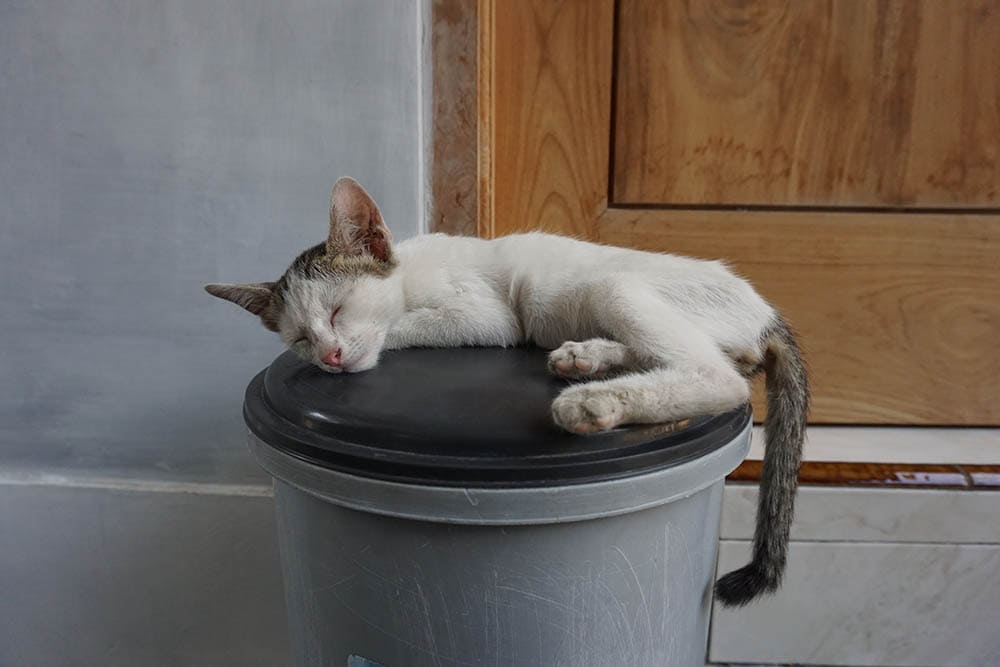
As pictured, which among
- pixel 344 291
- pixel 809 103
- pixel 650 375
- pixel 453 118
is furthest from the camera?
pixel 809 103

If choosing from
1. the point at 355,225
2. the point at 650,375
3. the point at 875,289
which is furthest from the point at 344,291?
the point at 875,289

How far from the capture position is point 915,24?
116cm

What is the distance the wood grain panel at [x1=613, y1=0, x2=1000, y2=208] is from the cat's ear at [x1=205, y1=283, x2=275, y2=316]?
639 millimetres

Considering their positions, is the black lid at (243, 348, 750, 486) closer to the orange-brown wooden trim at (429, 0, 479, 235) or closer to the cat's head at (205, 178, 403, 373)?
the cat's head at (205, 178, 403, 373)

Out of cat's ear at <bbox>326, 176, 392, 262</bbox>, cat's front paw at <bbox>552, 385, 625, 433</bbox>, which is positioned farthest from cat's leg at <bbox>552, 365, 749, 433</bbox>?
cat's ear at <bbox>326, 176, 392, 262</bbox>

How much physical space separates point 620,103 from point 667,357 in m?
0.64

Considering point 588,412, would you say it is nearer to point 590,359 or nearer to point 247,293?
point 590,359

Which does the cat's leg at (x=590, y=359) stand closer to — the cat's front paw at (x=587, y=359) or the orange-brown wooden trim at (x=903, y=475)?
the cat's front paw at (x=587, y=359)

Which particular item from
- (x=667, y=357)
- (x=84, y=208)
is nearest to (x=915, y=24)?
(x=667, y=357)

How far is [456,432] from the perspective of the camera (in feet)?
1.87

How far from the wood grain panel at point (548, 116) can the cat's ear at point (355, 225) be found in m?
0.30

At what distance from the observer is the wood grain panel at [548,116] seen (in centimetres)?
117

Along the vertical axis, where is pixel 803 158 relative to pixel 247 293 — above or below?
above

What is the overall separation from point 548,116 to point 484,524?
0.85 meters
